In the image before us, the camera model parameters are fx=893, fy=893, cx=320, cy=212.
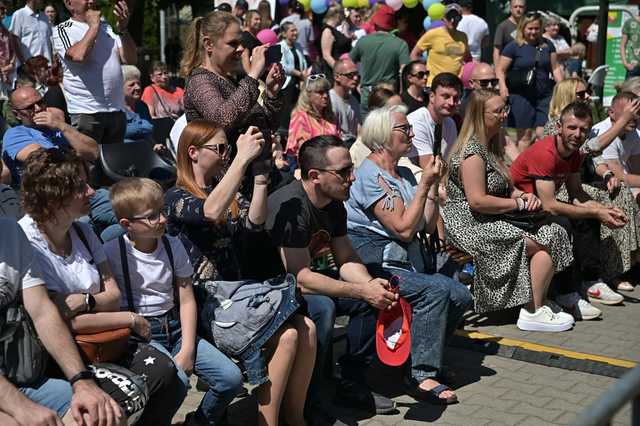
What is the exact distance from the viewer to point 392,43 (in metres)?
9.96

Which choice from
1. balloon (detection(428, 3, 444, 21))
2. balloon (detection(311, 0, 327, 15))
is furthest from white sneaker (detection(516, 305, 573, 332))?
balloon (detection(311, 0, 327, 15))

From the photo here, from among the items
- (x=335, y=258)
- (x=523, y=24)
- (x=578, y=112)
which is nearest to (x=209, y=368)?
(x=335, y=258)

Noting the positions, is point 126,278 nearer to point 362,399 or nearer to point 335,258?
point 335,258

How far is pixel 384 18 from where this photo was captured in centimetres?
1283

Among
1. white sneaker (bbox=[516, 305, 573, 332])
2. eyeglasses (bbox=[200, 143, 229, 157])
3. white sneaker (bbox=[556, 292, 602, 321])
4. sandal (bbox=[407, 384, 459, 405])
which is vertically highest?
eyeglasses (bbox=[200, 143, 229, 157])

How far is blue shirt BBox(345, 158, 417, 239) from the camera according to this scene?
16.4 ft

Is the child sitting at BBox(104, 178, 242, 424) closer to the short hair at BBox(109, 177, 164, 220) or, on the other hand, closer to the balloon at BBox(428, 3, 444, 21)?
the short hair at BBox(109, 177, 164, 220)

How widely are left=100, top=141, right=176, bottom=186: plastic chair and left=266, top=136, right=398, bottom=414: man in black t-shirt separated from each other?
1.96 metres

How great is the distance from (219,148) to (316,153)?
1.67ft

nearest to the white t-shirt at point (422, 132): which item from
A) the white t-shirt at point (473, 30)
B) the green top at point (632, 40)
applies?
the white t-shirt at point (473, 30)

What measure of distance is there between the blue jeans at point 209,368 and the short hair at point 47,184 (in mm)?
701

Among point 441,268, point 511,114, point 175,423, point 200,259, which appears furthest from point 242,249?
point 511,114

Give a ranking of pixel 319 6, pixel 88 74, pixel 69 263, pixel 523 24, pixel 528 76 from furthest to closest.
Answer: pixel 319 6 < pixel 523 24 < pixel 528 76 < pixel 88 74 < pixel 69 263

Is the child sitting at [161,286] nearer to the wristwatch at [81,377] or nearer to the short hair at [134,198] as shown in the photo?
the short hair at [134,198]
